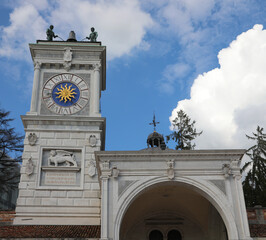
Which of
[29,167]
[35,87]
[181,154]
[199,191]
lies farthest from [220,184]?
[35,87]

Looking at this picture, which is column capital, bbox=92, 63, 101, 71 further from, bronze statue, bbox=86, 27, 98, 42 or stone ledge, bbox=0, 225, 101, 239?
Answer: stone ledge, bbox=0, 225, 101, 239

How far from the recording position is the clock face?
24656 mm

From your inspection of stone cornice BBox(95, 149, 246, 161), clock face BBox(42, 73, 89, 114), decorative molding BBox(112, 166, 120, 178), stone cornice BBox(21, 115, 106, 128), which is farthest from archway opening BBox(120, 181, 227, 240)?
clock face BBox(42, 73, 89, 114)

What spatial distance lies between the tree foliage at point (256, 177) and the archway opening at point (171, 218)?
29.3ft

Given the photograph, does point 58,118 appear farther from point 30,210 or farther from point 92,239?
point 92,239

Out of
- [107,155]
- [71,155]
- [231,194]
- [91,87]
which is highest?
[91,87]

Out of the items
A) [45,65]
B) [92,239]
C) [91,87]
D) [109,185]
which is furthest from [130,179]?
[45,65]

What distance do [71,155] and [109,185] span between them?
6144 mm

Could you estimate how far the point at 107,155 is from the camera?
1784 centimetres

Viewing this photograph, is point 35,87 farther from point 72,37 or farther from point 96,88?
point 72,37

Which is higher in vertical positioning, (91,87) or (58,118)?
(91,87)

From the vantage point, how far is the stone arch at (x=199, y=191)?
16.5 meters

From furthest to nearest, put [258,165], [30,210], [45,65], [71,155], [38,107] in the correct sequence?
[258,165], [45,65], [38,107], [71,155], [30,210]

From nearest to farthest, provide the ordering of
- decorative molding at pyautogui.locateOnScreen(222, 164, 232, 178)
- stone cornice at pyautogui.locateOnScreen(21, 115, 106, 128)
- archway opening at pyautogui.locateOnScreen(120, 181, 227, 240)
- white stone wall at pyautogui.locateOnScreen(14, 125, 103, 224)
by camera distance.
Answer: decorative molding at pyautogui.locateOnScreen(222, 164, 232, 178), white stone wall at pyautogui.locateOnScreen(14, 125, 103, 224), archway opening at pyautogui.locateOnScreen(120, 181, 227, 240), stone cornice at pyautogui.locateOnScreen(21, 115, 106, 128)
